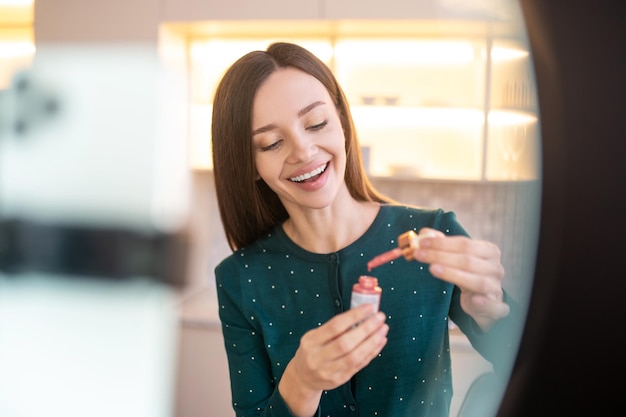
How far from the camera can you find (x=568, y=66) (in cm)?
22

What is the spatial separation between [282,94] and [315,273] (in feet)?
0.53

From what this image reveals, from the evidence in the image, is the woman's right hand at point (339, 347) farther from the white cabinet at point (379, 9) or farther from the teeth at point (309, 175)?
the white cabinet at point (379, 9)

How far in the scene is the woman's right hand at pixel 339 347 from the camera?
1.07 ft

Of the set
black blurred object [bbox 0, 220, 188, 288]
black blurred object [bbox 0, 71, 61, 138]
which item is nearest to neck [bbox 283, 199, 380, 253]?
black blurred object [bbox 0, 220, 188, 288]

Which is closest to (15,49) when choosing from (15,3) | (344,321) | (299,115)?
(15,3)

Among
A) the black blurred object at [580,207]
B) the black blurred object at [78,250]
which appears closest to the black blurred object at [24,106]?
the black blurred object at [78,250]

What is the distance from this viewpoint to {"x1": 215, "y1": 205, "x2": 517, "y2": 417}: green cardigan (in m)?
0.44

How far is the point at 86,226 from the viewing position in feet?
1.84

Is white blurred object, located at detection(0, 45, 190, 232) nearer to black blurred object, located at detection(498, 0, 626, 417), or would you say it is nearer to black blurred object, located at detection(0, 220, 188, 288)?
black blurred object, located at detection(0, 220, 188, 288)

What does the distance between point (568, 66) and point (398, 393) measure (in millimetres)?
313

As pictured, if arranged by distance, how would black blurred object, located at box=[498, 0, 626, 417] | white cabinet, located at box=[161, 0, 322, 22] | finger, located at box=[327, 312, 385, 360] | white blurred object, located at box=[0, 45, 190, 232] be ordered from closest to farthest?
black blurred object, located at box=[498, 0, 626, 417]
finger, located at box=[327, 312, 385, 360]
white cabinet, located at box=[161, 0, 322, 22]
white blurred object, located at box=[0, 45, 190, 232]

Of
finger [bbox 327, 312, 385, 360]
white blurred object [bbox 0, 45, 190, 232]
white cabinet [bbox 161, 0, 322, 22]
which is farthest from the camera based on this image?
white blurred object [bbox 0, 45, 190, 232]

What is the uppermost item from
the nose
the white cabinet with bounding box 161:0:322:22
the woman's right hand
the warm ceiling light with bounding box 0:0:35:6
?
the white cabinet with bounding box 161:0:322:22

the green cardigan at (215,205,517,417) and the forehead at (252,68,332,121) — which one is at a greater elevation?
the forehead at (252,68,332,121)
